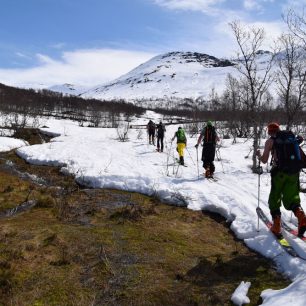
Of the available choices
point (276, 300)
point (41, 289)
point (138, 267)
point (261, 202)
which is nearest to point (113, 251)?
point (138, 267)

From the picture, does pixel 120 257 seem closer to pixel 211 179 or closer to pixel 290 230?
pixel 290 230

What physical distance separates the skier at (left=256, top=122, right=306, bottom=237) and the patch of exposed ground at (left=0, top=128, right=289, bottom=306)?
0.95 meters

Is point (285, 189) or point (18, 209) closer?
point (285, 189)

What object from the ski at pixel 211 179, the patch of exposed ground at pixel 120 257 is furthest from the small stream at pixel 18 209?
the ski at pixel 211 179

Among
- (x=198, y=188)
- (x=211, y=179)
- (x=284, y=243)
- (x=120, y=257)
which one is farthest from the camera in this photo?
(x=211, y=179)

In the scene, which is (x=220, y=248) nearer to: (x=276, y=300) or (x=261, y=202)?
(x=276, y=300)

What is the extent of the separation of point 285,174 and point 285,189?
27 cm

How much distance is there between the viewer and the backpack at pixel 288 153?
6.55m

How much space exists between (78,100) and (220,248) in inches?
4759

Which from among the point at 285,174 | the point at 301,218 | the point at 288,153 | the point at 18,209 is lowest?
the point at 18,209

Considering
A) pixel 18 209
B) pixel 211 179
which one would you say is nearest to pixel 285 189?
pixel 18 209

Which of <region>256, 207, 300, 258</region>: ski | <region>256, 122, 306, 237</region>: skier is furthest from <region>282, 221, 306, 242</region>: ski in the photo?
<region>256, 207, 300, 258</region>: ski

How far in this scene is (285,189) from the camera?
670 cm

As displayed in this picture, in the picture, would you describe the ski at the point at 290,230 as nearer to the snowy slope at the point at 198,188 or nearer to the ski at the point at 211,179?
the snowy slope at the point at 198,188
